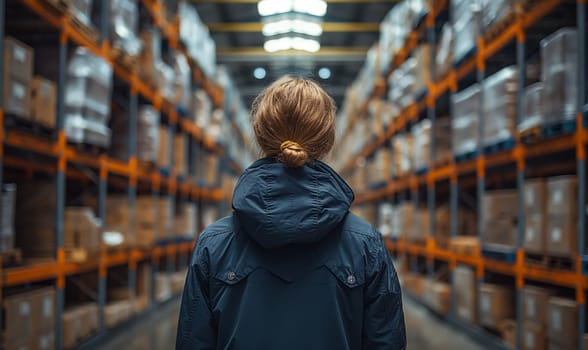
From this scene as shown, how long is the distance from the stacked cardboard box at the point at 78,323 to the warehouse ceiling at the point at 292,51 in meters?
7.76

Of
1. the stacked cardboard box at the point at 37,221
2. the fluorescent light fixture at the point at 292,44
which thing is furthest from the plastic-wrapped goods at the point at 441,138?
the fluorescent light fixture at the point at 292,44

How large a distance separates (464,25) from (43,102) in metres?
4.42

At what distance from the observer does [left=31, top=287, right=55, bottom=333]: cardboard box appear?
466 centimetres

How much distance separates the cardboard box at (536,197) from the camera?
489cm

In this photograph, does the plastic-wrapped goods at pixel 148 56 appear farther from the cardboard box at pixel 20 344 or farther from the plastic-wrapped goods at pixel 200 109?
the cardboard box at pixel 20 344

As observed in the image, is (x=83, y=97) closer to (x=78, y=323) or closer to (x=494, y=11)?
(x=78, y=323)

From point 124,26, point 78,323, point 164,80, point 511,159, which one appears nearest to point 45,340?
point 78,323

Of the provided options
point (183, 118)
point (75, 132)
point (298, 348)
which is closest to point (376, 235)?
point (298, 348)

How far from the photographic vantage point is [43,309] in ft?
15.8

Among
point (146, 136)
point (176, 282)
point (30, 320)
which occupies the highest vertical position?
point (146, 136)

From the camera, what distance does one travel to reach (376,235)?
177 cm

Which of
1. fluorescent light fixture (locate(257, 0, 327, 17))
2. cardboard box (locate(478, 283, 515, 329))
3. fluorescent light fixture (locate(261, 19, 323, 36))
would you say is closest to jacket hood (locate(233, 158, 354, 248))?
cardboard box (locate(478, 283, 515, 329))

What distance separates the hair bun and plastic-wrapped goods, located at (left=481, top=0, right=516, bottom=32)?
438 cm

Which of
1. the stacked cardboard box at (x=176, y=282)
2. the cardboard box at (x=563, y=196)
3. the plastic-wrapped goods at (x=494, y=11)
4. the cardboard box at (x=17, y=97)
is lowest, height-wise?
the stacked cardboard box at (x=176, y=282)
